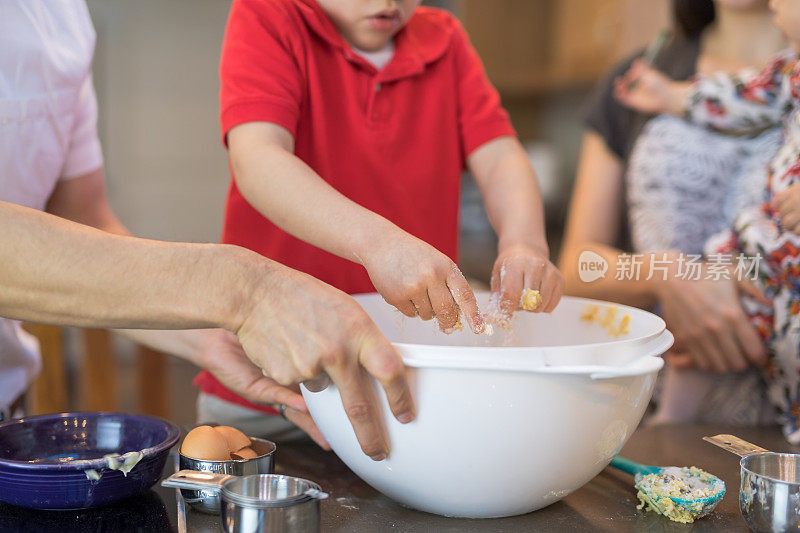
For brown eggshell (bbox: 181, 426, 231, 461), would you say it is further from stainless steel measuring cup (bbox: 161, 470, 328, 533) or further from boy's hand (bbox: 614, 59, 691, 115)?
boy's hand (bbox: 614, 59, 691, 115)

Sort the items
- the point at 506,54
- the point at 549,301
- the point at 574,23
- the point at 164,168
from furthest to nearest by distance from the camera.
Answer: the point at 164,168
the point at 506,54
the point at 574,23
the point at 549,301

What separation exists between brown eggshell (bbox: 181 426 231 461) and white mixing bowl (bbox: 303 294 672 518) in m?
0.09

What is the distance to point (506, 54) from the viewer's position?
10.0 feet

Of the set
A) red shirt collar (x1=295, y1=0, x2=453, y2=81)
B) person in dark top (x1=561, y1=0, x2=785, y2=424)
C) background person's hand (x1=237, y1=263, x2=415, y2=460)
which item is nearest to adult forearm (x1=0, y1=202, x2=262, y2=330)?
background person's hand (x1=237, y1=263, x2=415, y2=460)

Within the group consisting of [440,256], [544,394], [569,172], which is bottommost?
[544,394]

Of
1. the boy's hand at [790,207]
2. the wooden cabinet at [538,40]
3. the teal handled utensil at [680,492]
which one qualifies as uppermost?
the wooden cabinet at [538,40]

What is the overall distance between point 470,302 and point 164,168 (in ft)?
9.85

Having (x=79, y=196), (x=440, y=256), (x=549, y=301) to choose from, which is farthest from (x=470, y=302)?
(x=79, y=196)

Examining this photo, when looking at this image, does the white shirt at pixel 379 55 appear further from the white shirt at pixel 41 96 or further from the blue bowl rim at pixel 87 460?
the blue bowl rim at pixel 87 460

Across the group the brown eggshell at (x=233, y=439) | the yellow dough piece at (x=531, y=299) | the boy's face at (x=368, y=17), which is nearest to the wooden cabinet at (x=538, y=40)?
the boy's face at (x=368, y=17)

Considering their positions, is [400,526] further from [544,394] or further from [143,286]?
[143,286]

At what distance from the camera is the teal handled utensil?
0.66 metres

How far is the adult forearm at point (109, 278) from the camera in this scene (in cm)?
60

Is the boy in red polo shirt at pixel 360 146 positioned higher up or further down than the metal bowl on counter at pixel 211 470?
higher up
